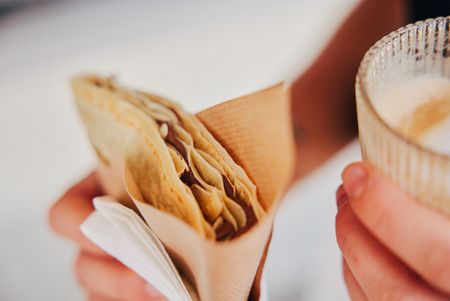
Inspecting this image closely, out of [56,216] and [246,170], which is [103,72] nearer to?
[56,216]

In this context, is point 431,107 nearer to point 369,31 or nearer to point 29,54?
point 369,31

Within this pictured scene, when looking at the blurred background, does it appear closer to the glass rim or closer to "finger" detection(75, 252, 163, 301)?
"finger" detection(75, 252, 163, 301)

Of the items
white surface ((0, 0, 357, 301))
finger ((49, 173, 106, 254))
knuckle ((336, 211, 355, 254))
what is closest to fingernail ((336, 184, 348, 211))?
knuckle ((336, 211, 355, 254))

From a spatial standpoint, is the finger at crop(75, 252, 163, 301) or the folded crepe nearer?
the folded crepe

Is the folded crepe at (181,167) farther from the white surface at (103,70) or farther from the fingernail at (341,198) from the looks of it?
the white surface at (103,70)

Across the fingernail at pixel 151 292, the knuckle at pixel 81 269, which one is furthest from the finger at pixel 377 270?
the knuckle at pixel 81 269

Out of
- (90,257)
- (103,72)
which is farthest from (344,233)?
(103,72)
